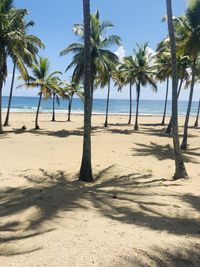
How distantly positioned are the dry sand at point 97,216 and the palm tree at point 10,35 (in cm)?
1032

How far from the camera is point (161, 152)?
19.4 meters

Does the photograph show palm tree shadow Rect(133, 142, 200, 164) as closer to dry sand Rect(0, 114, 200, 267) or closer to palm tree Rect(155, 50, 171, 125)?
dry sand Rect(0, 114, 200, 267)

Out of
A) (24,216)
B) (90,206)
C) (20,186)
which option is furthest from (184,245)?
(20,186)

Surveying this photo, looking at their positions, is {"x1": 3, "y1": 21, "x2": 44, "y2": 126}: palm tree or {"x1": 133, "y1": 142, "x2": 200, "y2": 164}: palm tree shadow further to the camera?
{"x1": 3, "y1": 21, "x2": 44, "y2": 126}: palm tree

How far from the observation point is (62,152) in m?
18.5

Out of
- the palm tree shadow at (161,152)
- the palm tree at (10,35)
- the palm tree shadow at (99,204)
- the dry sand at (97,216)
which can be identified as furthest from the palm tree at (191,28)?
the palm tree at (10,35)

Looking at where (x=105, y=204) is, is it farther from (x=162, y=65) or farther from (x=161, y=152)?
(x=162, y=65)

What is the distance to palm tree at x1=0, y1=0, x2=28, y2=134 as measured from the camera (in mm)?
23219

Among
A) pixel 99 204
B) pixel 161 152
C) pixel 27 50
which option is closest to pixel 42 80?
pixel 27 50

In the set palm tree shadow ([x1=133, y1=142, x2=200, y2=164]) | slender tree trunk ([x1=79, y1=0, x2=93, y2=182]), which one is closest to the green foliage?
palm tree shadow ([x1=133, y1=142, x2=200, y2=164])

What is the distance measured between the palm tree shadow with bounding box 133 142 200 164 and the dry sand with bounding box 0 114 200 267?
5.73ft

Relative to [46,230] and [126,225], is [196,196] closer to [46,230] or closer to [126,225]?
[126,225]

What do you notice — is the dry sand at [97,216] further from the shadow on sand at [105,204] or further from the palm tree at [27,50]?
the palm tree at [27,50]

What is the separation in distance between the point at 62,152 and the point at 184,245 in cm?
1310
